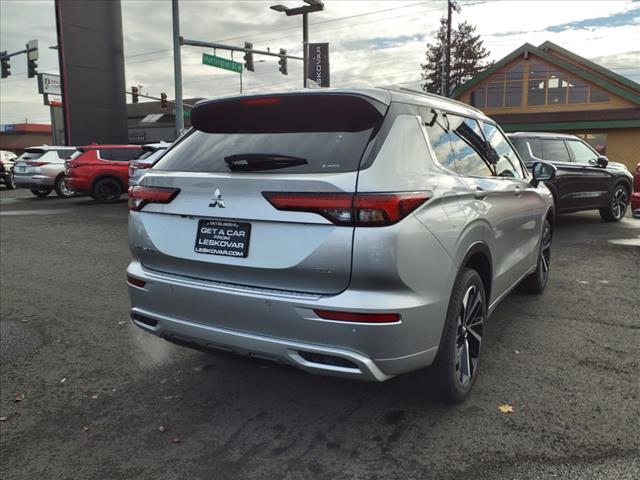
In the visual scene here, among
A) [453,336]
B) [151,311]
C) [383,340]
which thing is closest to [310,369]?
[383,340]

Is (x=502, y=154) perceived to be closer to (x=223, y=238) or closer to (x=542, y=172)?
(x=542, y=172)

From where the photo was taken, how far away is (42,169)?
17172mm

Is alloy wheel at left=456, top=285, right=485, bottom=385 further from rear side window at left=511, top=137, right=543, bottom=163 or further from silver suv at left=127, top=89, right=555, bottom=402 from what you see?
rear side window at left=511, top=137, right=543, bottom=163

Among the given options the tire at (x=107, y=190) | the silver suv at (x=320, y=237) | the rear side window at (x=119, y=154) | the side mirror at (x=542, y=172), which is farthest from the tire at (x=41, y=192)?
the side mirror at (x=542, y=172)

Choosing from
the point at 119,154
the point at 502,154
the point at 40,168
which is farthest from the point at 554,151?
the point at 40,168

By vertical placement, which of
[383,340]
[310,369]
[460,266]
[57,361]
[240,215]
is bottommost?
[57,361]

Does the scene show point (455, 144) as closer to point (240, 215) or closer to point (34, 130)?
point (240, 215)

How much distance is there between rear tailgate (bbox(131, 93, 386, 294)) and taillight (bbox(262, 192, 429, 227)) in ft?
0.11

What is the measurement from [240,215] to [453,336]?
4.22 feet

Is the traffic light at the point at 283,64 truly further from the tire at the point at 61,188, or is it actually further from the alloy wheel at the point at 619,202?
the alloy wheel at the point at 619,202

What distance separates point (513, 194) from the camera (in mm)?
4102

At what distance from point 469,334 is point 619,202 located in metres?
9.47

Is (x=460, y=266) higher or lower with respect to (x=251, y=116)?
lower

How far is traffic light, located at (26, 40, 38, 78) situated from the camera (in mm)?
25766
